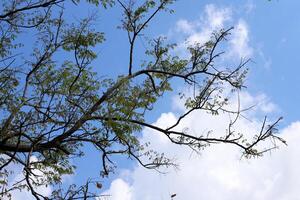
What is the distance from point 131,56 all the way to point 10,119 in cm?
337

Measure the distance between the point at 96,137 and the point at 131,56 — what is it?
101 inches

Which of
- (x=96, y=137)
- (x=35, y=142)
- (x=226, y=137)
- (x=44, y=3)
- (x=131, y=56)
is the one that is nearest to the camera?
(x=35, y=142)

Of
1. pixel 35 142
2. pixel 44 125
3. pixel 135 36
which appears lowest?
pixel 35 142

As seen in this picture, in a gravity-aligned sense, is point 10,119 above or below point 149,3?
below

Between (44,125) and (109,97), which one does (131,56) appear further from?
(44,125)

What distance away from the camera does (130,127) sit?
995 cm

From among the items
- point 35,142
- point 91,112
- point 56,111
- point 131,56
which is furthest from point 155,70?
point 35,142

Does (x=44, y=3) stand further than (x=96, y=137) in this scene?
No

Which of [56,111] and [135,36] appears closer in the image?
[56,111]

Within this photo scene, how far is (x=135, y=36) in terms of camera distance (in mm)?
12172

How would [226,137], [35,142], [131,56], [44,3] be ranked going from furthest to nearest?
[131,56], [226,137], [44,3], [35,142]

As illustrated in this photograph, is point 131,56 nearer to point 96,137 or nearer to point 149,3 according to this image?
point 149,3

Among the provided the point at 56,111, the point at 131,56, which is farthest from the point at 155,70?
the point at 56,111

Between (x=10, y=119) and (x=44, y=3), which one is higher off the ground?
(x=44, y=3)
